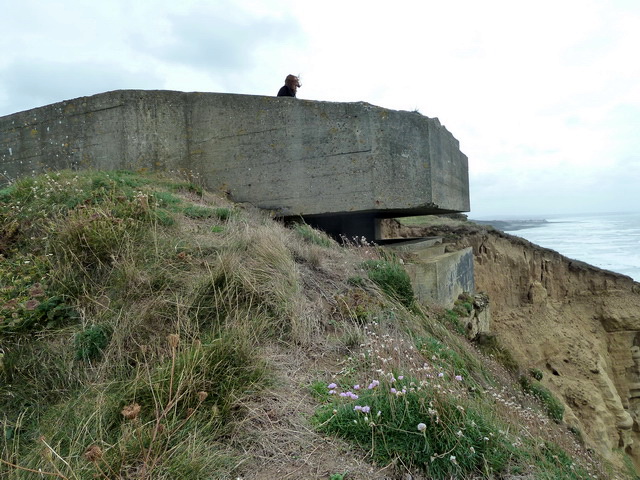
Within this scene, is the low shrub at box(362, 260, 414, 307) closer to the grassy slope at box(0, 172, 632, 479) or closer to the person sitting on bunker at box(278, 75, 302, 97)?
the grassy slope at box(0, 172, 632, 479)

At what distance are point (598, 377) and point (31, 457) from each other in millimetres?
9982

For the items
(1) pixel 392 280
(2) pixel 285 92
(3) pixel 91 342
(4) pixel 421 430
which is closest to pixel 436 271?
(1) pixel 392 280

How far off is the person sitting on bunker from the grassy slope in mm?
2259

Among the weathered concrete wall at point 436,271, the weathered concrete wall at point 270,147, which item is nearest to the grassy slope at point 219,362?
the weathered concrete wall at point 436,271

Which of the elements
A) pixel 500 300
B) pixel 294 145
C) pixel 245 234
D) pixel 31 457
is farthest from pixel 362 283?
pixel 500 300

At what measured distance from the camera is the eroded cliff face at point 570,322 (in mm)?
9055

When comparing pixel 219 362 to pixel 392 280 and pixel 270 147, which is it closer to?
pixel 392 280

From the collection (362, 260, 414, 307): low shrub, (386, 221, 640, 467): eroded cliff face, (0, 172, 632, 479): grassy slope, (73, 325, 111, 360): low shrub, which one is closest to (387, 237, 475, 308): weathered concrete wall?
(362, 260, 414, 307): low shrub

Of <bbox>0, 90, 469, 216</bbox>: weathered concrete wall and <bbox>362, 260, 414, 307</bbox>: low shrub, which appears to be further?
<bbox>0, 90, 469, 216</bbox>: weathered concrete wall

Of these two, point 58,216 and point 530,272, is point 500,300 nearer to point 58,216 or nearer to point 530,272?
point 530,272

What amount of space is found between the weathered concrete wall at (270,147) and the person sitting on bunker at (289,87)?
1.69 feet

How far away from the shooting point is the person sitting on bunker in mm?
6402

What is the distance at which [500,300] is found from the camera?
10.2 m

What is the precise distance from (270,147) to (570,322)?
8.43 m
